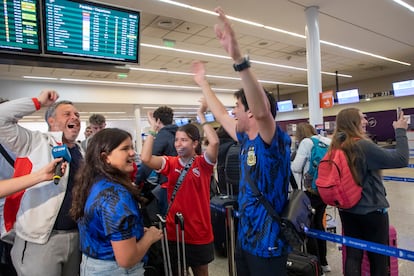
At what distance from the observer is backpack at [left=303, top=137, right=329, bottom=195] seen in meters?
3.30

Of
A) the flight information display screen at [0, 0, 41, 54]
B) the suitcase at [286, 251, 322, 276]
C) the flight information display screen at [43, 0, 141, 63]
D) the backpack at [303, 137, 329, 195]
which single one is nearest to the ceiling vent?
the flight information display screen at [43, 0, 141, 63]

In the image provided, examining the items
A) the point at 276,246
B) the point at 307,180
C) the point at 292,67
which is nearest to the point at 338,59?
the point at 292,67

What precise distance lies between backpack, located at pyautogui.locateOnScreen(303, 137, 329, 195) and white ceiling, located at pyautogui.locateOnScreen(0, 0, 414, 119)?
3.28 m

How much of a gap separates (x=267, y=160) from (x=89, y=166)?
2.85ft

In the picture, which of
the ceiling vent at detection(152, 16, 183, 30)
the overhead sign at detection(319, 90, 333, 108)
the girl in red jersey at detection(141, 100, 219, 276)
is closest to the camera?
the girl in red jersey at detection(141, 100, 219, 276)

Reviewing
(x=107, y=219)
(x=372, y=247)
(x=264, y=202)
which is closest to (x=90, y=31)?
(x=107, y=219)

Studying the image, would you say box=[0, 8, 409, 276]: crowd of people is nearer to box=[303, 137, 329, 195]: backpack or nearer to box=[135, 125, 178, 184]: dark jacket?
box=[135, 125, 178, 184]: dark jacket

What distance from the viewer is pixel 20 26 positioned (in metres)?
2.69

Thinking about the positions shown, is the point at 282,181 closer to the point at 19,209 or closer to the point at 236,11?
the point at 19,209

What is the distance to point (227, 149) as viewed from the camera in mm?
3682

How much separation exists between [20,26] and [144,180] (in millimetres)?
1779

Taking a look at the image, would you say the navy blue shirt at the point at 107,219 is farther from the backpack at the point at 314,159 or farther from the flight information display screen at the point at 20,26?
the backpack at the point at 314,159

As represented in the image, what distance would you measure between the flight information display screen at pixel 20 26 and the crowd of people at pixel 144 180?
0.99 meters

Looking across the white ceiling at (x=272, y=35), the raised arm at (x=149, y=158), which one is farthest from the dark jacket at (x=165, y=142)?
the white ceiling at (x=272, y=35)
